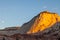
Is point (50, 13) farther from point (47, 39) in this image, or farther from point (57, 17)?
point (47, 39)

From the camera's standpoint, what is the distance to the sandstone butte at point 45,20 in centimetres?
7750

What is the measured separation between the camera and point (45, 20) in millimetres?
81438

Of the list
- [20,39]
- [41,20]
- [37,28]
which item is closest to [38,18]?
[41,20]

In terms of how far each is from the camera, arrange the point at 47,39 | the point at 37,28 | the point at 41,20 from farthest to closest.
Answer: the point at 41,20, the point at 37,28, the point at 47,39

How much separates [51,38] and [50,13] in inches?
1527

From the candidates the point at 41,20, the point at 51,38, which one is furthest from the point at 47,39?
the point at 41,20

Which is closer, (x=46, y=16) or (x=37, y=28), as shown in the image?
(x=37, y=28)

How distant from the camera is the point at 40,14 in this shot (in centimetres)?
8319

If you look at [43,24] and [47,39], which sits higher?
[43,24]

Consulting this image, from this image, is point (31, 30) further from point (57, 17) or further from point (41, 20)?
point (57, 17)

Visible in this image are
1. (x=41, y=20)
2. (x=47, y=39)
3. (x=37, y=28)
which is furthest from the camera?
(x=41, y=20)

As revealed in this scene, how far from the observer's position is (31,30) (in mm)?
76875

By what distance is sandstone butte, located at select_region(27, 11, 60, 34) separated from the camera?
3051 inches

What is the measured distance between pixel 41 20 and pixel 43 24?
2.53 metres
